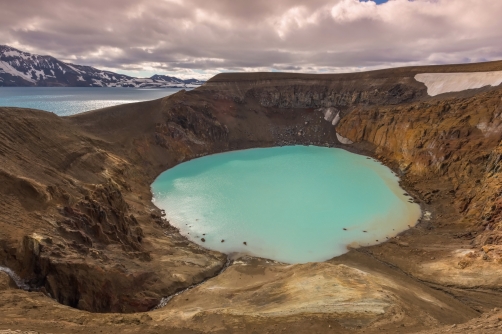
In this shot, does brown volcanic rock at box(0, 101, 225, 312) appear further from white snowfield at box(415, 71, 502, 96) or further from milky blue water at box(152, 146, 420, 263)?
white snowfield at box(415, 71, 502, 96)

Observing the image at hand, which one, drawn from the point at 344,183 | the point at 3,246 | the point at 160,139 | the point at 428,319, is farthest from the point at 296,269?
the point at 160,139

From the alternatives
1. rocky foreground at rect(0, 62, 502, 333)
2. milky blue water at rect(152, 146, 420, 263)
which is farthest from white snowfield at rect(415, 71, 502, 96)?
milky blue water at rect(152, 146, 420, 263)

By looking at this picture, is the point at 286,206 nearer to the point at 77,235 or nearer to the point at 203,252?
the point at 203,252

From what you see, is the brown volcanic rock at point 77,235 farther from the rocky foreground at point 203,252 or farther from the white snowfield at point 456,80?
the white snowfield at point 456,80

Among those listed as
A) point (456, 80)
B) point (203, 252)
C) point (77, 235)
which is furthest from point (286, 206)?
point (456, 80)

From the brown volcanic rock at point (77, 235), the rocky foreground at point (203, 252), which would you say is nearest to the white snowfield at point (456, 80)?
the rocky foreground at point (203, 252)
